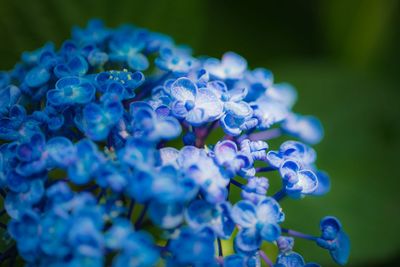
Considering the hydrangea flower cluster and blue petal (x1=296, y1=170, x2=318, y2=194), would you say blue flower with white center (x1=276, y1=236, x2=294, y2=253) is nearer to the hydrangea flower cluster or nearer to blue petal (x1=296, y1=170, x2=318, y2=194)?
the hydrangea flower cluster

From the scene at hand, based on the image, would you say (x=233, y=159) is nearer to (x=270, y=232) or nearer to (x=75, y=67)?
(x=270, y=232)

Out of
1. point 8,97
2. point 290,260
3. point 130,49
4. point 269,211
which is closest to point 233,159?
point 269,211

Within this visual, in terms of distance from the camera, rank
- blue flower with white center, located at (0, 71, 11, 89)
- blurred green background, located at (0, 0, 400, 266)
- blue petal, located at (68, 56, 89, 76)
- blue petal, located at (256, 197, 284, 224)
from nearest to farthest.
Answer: blue petal, located at (256, 197, 284, 224)
blue petal, located at (68, 56, 89, 76)
blue flower with white center, located at (0, 71, 11, 89)
blurred green background, located at (0, 0, 400, 266)

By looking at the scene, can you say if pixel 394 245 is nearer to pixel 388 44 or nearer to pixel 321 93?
pixel 321 93

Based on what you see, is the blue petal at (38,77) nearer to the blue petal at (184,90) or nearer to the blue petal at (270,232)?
the blue petal at (184,90)

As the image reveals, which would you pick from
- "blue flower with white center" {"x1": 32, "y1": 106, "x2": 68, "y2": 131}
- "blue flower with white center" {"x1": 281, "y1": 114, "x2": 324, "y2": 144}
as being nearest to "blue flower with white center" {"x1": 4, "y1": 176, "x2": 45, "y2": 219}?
"blue flower with white center" {"x1": 32, "y1": 106, "x2": 68, "y2": 131}

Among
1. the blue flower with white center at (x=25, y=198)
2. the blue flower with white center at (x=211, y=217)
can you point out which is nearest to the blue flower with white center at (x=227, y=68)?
the blue flower with white center at (x=211, y=217)
